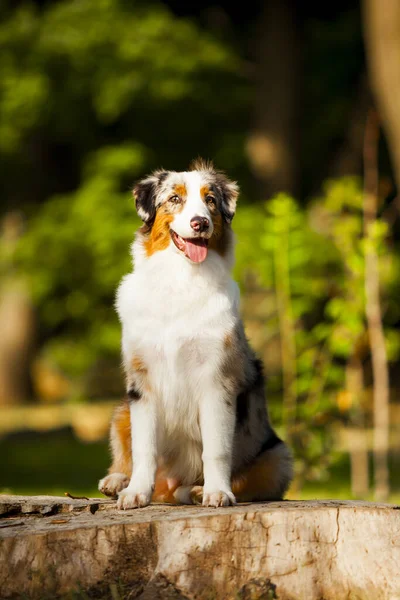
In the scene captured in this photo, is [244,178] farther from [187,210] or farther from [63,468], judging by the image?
[187,210]

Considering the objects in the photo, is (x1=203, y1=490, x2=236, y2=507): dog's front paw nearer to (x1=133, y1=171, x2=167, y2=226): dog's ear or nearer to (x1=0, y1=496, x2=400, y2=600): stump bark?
(x1=0, y1=496, x2=400, y2=600): stump bark

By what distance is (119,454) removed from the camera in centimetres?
584

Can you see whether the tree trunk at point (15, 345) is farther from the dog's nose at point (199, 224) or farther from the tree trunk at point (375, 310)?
the dog's nose at point (199, 224)

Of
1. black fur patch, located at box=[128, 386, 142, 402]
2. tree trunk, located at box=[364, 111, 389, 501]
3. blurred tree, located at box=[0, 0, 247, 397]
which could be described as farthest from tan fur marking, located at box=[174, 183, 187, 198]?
blurred tree, located at box=[0, 0, 247, 397]

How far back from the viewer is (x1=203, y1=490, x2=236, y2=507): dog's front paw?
200 inches

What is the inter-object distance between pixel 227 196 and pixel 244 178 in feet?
39.4

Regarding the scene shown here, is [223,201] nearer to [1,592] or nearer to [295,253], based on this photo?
[1,592]

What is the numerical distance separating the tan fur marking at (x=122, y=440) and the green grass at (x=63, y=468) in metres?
4.44

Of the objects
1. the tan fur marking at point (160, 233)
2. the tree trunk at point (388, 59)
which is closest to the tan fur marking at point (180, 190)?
the tan fur marking at point (160, 233)

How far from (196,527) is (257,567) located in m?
0.36

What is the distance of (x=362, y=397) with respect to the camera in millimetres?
10961

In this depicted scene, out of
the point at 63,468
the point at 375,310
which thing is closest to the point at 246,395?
the point at 375,310

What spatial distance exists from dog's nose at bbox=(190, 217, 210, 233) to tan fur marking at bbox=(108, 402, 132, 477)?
→ 1196 mm

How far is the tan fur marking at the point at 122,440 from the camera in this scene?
5.74 meters
